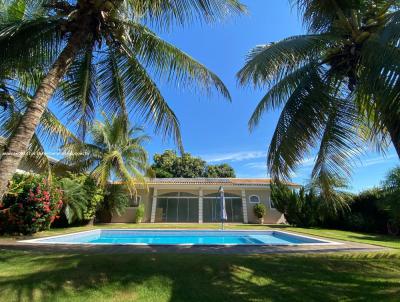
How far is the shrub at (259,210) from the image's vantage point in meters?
22.6

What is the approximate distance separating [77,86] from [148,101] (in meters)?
1.55

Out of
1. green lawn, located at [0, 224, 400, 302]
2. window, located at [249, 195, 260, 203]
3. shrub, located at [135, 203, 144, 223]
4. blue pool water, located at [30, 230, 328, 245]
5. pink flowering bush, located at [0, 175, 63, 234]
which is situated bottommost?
green lawn, located at [0, 224, 400, 302]

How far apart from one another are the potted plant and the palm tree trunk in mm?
20041

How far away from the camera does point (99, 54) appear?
6484 millimetres

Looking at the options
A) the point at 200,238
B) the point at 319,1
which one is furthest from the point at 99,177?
the point at 319,1

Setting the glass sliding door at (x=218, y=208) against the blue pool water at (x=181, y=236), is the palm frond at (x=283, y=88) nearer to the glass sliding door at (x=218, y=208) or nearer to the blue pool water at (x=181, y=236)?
the blue pool water at (x=181, y=236)

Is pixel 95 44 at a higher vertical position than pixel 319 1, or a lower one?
lower

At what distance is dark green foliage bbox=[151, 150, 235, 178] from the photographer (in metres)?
39.7

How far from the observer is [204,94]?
669 cm

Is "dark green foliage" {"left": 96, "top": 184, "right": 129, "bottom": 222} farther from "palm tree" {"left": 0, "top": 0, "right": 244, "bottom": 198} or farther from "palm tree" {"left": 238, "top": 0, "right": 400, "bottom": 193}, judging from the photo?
"palm tree" {"left": 238, "top": 0, "right": 400, "bottom": 193}

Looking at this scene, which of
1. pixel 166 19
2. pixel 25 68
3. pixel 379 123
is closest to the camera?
pixel 379 123

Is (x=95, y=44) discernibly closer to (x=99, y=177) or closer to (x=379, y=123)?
(x=379, y=123)

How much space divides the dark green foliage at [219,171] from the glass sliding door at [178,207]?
16.9 metres

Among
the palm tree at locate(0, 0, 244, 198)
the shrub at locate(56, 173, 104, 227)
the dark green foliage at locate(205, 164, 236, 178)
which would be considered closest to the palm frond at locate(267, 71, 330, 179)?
the palm tree at locate(0, 0, 244, 198)
